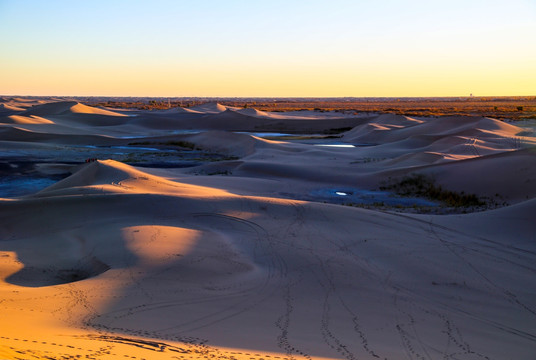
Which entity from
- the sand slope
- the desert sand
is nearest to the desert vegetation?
the desert sand

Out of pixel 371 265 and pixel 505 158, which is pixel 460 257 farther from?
pixel 505 158

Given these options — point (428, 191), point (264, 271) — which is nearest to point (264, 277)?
point (264, 271)

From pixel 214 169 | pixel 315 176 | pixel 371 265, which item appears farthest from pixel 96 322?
pixel 214 169

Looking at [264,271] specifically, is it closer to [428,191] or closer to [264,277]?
[264,277]

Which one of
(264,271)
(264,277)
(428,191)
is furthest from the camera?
(428,191)

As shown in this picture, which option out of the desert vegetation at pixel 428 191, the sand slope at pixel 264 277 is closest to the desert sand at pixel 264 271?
the sand slope at pixel 264 277

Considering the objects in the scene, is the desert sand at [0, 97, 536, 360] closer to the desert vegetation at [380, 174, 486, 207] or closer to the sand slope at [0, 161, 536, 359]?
the sand slope at [0, 161, 536, 359]

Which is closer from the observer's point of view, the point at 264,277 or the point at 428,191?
the point at 264,277

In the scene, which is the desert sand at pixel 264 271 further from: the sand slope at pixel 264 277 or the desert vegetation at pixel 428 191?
the desert vegetation at pixel 428 191
